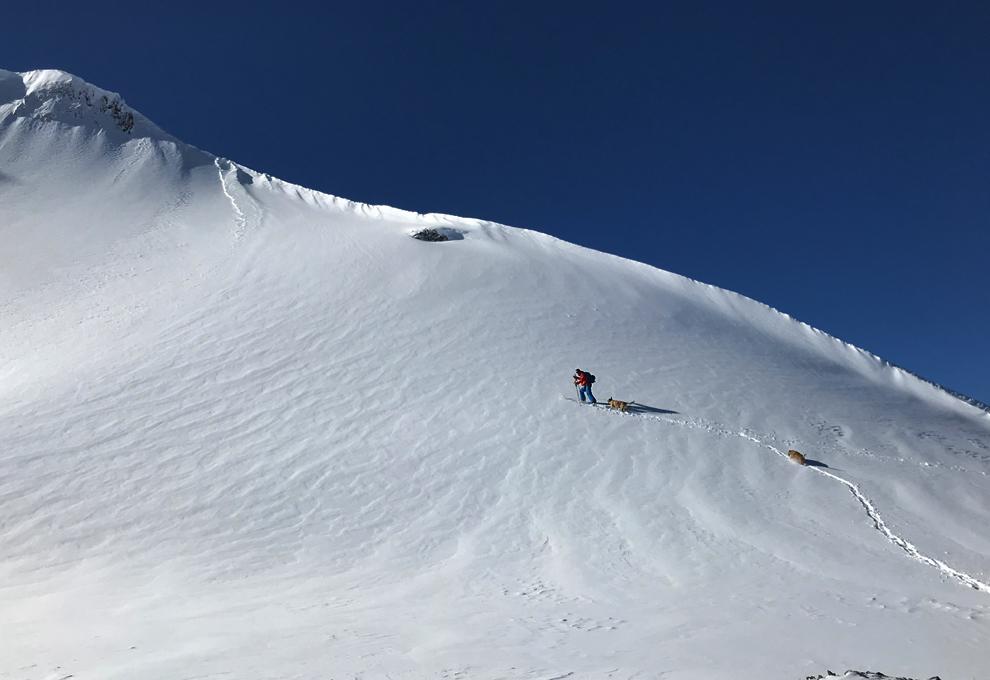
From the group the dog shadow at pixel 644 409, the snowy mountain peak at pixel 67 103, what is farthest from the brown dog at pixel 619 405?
the snowy mountain peak at pixel 67 103

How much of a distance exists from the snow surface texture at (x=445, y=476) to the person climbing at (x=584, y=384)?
15.0 inches

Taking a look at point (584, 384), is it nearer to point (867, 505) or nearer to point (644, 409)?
point (644, 409)

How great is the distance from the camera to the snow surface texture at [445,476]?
7533mm

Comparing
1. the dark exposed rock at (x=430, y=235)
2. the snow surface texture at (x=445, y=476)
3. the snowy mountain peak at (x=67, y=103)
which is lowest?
the snow surface texture at (x=445, y=476)

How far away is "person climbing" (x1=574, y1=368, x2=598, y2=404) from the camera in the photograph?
1652 centimetres

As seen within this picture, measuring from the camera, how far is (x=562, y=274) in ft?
85.9

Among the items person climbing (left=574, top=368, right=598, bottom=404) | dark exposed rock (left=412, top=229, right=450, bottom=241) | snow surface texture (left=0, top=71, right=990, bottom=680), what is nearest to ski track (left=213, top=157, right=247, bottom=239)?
snow surface texture (left=0, top=71, right=990, bottom=680)

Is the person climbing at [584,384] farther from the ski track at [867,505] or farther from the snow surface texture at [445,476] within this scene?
the ski track at [867,505]

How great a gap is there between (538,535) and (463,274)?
1504 cm

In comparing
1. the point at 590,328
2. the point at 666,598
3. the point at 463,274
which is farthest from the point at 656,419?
the point at 463,274

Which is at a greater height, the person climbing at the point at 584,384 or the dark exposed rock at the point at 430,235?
the dark exposed rock at the point at 430,235

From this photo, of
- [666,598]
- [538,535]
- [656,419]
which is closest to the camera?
[666,598]

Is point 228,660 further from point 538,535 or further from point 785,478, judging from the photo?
point 785,478

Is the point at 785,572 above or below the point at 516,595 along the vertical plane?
above
